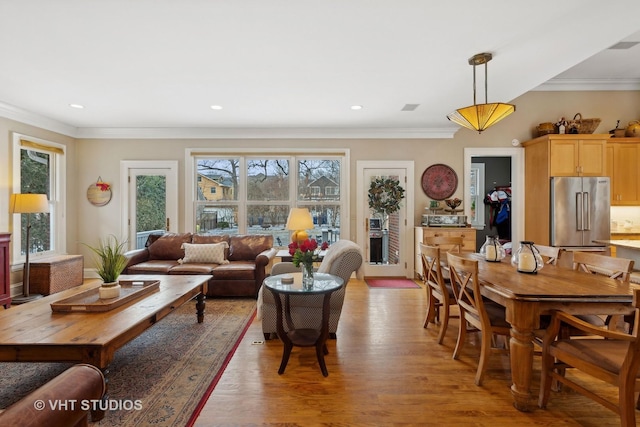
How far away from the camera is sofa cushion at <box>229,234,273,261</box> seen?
4660 mm

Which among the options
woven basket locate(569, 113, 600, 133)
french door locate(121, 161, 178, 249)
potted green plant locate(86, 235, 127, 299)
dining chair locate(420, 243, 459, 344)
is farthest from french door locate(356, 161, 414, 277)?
potted green plant locate(86, 235, 127, 299)

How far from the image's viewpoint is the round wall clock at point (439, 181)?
538 centimetres

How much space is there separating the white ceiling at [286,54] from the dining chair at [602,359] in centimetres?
202

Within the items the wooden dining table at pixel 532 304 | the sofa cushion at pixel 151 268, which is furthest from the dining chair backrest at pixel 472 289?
the sofa cushion at pixel 151 268

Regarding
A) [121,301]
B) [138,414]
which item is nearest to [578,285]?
[138,414]

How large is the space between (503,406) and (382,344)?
1028mm

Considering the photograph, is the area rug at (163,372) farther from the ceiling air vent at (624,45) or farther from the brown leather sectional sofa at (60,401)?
the ceiling air vent at (624,45)

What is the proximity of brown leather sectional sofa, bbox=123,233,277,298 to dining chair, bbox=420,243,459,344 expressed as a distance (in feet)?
6.80

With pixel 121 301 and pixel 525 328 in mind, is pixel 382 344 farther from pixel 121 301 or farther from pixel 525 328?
pixel 121 301

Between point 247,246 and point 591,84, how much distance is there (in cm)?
611

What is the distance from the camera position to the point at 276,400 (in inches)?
77.7

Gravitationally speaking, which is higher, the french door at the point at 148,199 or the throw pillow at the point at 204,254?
the french door at the point at 148,199

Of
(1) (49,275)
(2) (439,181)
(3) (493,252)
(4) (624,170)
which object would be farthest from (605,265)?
(1) (49,275)

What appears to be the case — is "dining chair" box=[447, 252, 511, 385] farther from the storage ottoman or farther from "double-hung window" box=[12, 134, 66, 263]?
"double-hung window" box=[12, 134, 66, 263]
